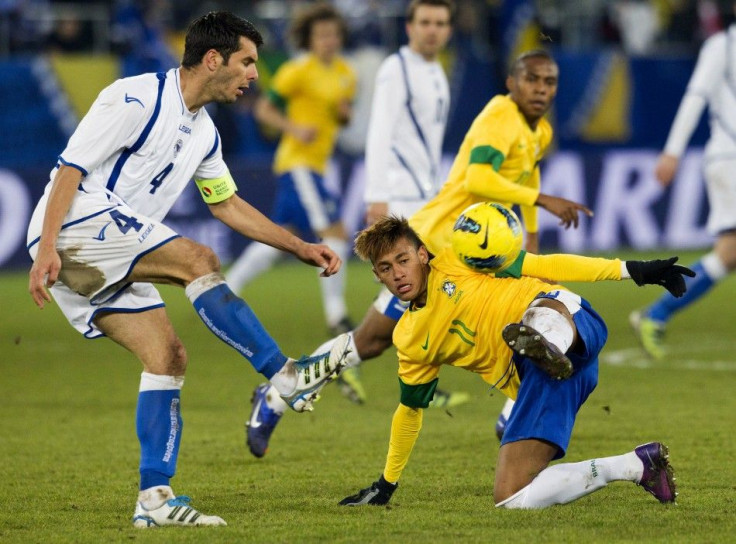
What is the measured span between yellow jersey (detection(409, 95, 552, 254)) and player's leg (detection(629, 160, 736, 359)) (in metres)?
2.98

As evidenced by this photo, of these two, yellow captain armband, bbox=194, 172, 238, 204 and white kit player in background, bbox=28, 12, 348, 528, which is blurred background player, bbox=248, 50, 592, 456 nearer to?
yellow captain armband, bbox=194, 172, 238, 204

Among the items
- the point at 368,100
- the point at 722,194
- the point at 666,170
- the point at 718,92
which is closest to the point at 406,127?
the point at 666,170

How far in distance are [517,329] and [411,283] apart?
65 cm

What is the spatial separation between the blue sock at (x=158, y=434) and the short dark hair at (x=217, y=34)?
1.33m

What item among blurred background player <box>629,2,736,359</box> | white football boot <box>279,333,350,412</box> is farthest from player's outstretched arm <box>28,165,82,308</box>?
blurred background player <box>629,2,736,359</box>

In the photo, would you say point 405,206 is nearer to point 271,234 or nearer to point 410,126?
point 410,126

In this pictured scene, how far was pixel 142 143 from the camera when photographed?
5176mm

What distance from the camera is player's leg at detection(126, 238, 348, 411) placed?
16.3 ft

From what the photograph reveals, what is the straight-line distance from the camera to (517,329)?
→ 469 centimetres

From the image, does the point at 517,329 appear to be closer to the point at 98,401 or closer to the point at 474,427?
the point at 474,427

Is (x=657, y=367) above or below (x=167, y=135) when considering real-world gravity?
below

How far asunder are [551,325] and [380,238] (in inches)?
29.3

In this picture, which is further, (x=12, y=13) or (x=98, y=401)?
(x=12, y=13)

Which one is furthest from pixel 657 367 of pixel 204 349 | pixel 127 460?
pixel 127 460
